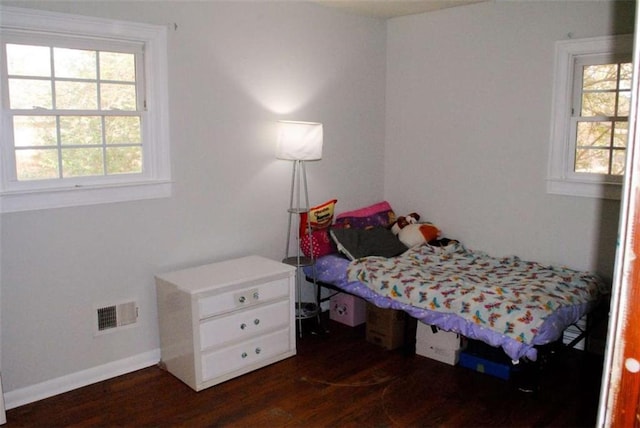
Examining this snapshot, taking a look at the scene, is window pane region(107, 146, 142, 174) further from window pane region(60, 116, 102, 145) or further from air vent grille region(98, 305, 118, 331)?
air vent grille region(98, 305, 118, 331)

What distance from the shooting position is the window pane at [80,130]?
10.1 ft

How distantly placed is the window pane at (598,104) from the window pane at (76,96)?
3188mm

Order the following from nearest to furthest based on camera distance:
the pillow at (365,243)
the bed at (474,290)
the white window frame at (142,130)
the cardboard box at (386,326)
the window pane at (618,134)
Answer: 1. the white window frame at (142,130)
2. the bed at (474,290)
3. the window pane at (618,134)
4. the cardboard box at (386,326)
5. the pillow at (365,243)

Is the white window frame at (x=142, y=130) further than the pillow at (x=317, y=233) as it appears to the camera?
No

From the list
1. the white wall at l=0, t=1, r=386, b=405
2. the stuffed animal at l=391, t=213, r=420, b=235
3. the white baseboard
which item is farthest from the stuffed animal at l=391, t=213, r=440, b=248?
the white baseboard

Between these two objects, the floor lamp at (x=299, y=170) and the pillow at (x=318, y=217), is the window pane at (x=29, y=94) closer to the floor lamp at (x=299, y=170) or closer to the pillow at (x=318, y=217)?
the floor lamp at (x=299, y=170)

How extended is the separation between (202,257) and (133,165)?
2.52 ft

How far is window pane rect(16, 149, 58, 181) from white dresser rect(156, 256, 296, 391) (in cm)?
89

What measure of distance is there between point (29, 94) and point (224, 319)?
165 centimetres

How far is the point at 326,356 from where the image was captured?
3.65 metres

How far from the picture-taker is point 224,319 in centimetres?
323

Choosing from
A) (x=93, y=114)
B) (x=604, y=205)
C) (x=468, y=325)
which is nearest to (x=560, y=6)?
(x=604, y=205)

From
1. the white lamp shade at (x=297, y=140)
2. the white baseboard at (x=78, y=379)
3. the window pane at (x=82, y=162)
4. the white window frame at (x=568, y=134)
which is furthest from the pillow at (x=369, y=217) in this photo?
the window pane at (x=82, y=162)

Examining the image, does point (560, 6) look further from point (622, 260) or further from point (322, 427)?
point (622, 260)
